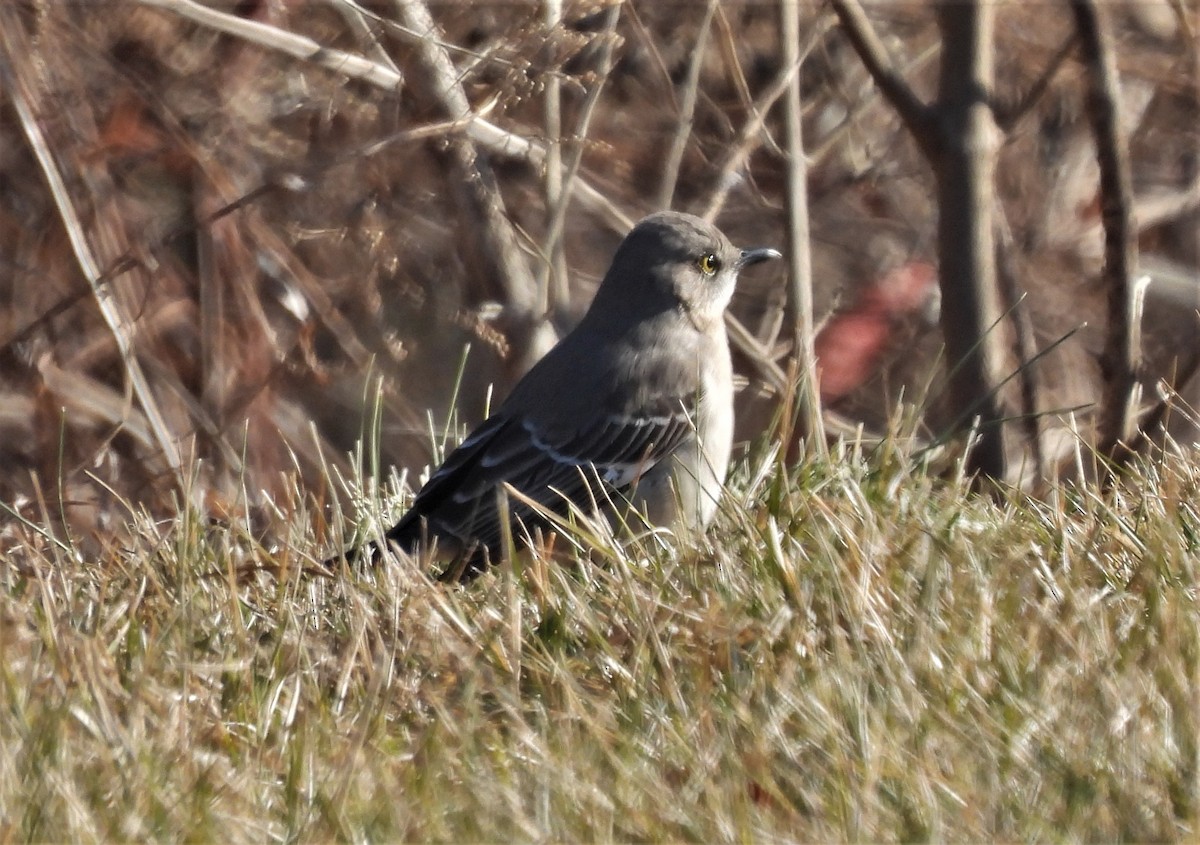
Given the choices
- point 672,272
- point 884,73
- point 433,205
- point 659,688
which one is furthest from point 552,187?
point 659,688

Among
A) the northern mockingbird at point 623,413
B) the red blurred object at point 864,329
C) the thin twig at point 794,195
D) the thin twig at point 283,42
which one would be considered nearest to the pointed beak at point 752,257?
the northern mockingbird at point 623,413

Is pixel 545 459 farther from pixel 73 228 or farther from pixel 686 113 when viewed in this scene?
pixel 73 228

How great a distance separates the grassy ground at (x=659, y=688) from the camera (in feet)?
8.57

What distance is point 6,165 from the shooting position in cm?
716

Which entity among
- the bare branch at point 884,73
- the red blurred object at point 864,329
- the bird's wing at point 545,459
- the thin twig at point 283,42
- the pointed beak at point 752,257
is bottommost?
the red blurred object at point 864,329

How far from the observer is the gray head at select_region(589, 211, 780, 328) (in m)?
5.51

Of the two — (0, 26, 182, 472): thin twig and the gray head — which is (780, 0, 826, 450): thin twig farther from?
(0, 26, 182, 472): thin twig

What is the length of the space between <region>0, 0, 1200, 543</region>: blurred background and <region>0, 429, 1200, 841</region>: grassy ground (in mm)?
2130

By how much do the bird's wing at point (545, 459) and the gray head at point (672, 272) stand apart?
46 centimetres

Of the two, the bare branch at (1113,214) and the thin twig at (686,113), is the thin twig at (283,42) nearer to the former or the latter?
the thin twig at (686,113)

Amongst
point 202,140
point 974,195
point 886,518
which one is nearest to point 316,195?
point 202,140

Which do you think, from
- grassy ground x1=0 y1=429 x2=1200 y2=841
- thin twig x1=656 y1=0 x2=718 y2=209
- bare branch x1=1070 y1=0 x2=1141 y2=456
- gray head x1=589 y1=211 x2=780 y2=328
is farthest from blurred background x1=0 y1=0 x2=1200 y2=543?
grassy ground x1=0 y1=429 x2=1200 y2=841

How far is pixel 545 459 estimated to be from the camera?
5148mm

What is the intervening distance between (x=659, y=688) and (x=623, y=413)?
2129 mm
